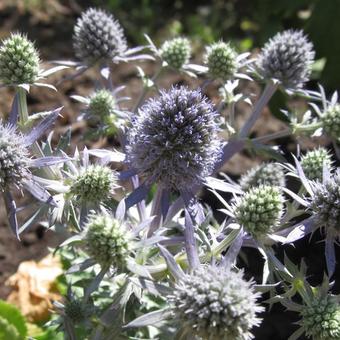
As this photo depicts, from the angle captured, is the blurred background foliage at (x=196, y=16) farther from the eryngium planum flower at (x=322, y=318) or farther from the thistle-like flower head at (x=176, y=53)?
the eryngium planum flower at (x=322, y=318)

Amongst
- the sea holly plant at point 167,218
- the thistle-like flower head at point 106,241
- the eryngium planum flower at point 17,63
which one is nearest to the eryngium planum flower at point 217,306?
the sea holly plant at point 167,218

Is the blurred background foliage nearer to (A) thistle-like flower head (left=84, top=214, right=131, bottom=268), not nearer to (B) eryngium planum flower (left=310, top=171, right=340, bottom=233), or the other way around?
(B) eryngium planum flower (left=310, top=171, right=340, bottom=233)

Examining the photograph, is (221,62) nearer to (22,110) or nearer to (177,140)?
(177,140)

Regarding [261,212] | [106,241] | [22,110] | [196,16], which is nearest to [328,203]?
[261,212]

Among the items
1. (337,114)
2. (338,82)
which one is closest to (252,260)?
(337,114)

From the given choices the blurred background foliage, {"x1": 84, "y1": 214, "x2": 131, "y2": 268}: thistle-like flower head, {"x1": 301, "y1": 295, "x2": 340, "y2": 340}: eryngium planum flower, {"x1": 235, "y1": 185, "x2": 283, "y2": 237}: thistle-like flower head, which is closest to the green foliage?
{"x1": 84, "y1": 214, "x2": 131, "y2": 268}: thistle-like flower head
